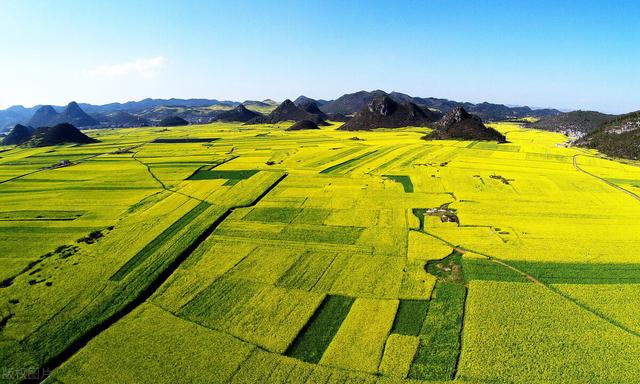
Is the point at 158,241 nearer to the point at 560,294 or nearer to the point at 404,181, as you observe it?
the point at 560,294

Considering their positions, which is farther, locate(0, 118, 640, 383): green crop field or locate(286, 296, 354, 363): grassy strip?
locate(286, 296, 354, 363): grassy strip

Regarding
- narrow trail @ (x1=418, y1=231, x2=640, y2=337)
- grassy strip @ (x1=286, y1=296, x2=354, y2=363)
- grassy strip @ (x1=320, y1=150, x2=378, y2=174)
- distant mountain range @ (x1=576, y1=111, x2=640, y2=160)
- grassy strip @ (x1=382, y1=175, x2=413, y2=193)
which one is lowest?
grassy strip @ (x1=286, y1=296, x2=354, y2=363)

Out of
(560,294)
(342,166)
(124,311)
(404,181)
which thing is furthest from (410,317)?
(342,166)

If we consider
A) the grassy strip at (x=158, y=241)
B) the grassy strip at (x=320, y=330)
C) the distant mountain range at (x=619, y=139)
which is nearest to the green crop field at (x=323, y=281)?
the grassy strip at (x=320, y=330)

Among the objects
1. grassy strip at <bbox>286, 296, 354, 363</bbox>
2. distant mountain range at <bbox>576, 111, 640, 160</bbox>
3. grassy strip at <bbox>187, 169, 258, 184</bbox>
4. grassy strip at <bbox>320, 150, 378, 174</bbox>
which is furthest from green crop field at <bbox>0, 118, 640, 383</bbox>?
distant mountain range at <bbox>576, 111, 640, 160</bbox>

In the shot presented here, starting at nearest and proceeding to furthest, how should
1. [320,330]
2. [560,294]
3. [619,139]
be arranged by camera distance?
[320,330]
[560,294]
[619,139]

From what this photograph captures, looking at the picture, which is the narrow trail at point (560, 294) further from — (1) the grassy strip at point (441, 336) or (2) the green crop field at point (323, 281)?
(1) the grassy strip at point (441, 336)

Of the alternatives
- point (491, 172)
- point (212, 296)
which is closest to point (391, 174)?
point (491, 172)

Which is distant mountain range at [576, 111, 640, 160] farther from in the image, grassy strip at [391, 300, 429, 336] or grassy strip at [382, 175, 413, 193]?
grassy strip at [391, 300, 429, 336]
